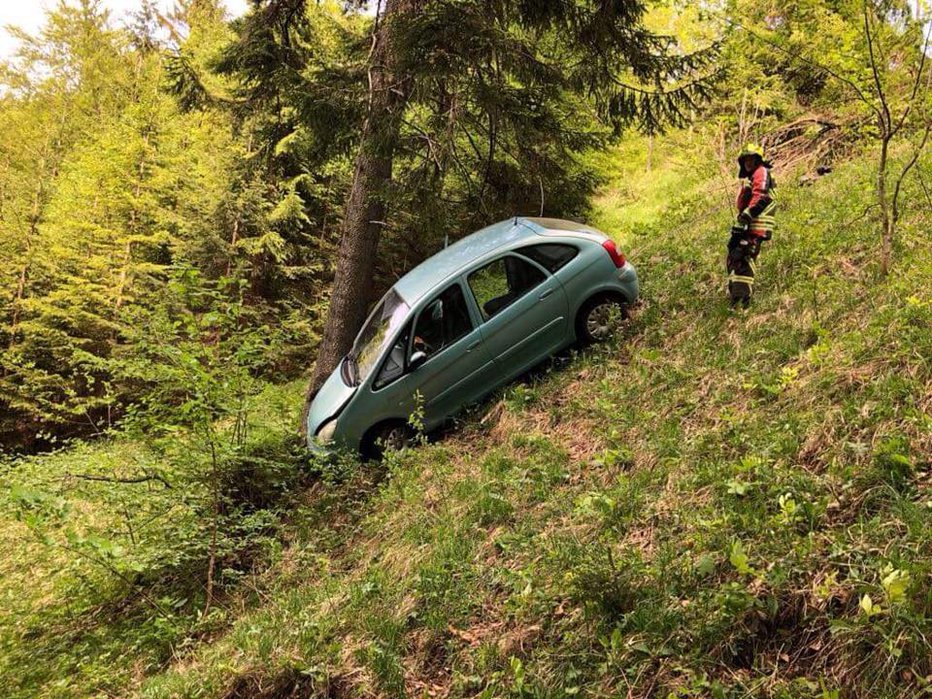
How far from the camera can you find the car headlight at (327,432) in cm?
639

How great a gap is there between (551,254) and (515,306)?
2.69 feet

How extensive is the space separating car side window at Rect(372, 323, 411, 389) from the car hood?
346mm

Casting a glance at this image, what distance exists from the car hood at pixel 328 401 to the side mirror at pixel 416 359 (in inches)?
29.9

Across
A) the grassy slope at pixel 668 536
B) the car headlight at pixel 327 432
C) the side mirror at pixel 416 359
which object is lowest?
the grassy slope at pixel 668 536

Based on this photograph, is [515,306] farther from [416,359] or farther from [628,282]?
[628,282]

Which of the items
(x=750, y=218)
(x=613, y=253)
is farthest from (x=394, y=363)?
(x=750, y=218)

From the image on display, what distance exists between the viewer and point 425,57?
5.69 m

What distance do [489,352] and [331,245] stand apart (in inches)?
414

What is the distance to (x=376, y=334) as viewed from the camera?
6789 mm

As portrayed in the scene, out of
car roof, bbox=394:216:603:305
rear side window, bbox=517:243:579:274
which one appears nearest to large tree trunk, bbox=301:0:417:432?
car roof, bbox=394:216:603:305

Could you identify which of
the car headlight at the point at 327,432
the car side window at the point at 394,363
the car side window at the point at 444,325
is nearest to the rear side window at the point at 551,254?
the car side window at the point at 444,325

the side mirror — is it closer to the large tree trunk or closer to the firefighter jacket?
the large tree trunk

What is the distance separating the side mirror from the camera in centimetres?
613

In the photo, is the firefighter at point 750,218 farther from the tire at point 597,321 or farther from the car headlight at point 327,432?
the car headlight at point 327,432
